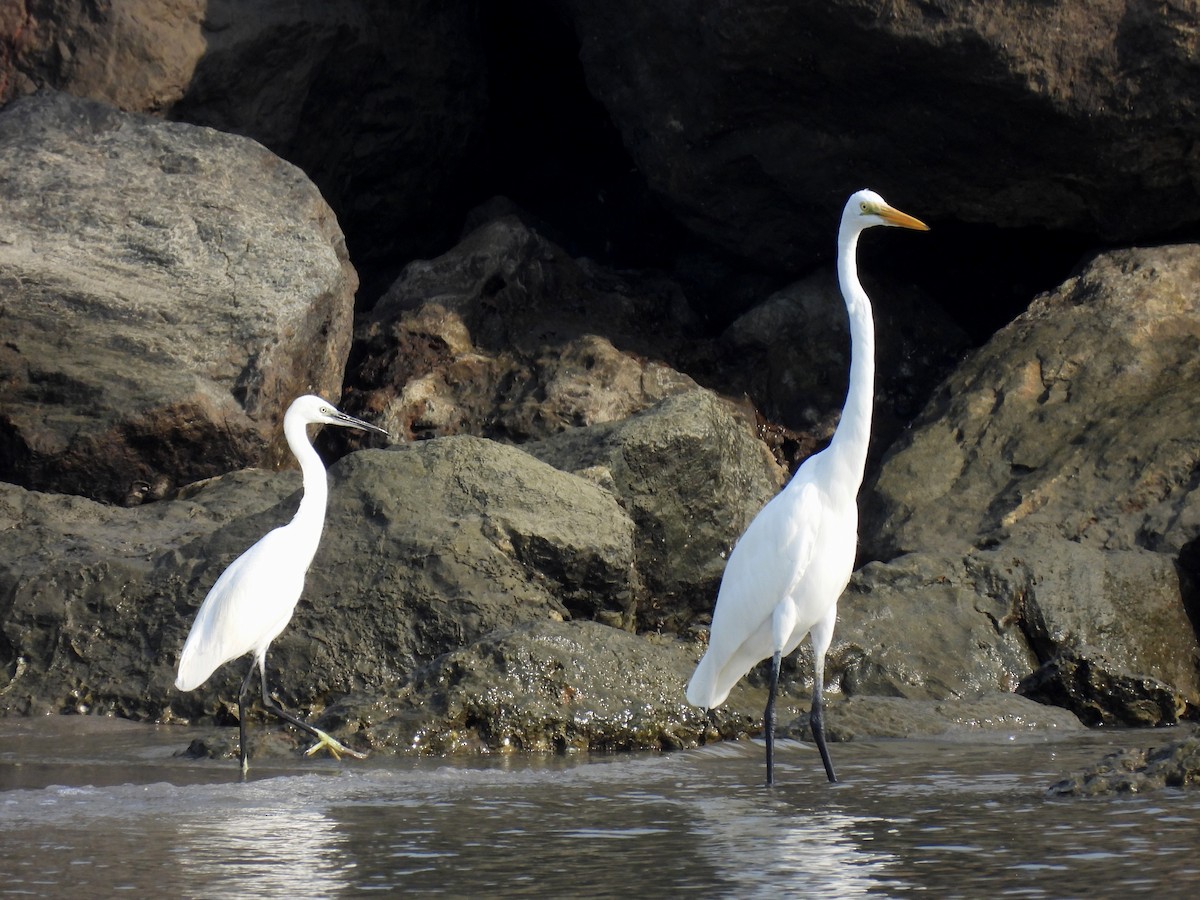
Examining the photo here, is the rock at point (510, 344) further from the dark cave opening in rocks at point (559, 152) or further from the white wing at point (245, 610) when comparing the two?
the white wing at point (245, 610)

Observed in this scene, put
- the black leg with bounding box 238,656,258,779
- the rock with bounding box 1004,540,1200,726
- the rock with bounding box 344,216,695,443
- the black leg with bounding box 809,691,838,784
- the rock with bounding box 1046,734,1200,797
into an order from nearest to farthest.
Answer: the rock with bounding box 1046,734,1200,797 < the black leg with bounding box 809,691,838,784 < the black leg with bounding box 238,656,258,779 < the rock with bounding box 1004,540,1200,726 < the rock with bounding box 344,216,695,443

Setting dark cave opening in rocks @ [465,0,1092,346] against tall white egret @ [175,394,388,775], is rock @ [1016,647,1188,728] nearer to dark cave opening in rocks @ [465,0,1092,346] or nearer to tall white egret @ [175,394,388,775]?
tall white egret @ [175,394,388,775]

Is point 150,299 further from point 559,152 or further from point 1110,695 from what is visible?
point 1110,695

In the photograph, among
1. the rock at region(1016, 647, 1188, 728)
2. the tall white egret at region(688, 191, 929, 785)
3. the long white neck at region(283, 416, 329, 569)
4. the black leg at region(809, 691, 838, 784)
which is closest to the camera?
the black leg at region(809, 691, 838, 784)

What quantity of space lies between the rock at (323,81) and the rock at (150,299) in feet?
2.23

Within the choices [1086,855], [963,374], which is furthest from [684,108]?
[1086,855]

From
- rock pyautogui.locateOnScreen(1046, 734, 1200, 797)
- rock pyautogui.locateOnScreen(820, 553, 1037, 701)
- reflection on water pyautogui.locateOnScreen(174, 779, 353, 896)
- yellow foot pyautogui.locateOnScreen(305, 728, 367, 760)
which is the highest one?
rock pyautogui.locateOnScreen(820, 553, 1037, 701)

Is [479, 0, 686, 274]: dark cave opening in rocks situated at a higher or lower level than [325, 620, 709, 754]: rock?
higher

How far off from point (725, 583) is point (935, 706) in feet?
3.93

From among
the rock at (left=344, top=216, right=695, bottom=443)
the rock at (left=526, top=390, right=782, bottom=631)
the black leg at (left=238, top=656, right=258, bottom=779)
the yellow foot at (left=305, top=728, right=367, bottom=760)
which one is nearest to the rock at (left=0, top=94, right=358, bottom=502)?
the rock at (left=344, top=216, right=695, bottom=443)

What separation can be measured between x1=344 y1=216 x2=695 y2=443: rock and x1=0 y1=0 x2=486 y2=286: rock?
4.30 feet

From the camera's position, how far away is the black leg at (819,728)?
5.84 metres

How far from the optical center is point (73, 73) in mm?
10977

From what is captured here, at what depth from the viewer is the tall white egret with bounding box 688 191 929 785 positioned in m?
6.31
